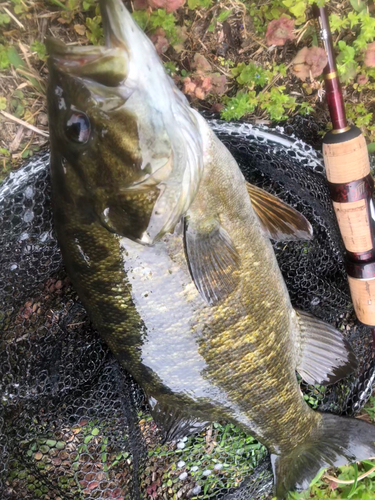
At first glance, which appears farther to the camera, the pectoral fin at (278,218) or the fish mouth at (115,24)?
the pectoral fin at (278,218)

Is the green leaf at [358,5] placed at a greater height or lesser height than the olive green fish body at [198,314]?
greater

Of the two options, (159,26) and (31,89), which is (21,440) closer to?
(31,89)

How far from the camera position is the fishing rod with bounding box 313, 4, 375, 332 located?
1806mm

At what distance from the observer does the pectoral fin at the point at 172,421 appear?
6.16ft

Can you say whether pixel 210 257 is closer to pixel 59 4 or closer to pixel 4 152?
pixel 4 152

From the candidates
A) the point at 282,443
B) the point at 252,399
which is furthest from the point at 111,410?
the point at 282,443

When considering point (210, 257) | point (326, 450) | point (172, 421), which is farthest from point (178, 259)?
point (326, 450)

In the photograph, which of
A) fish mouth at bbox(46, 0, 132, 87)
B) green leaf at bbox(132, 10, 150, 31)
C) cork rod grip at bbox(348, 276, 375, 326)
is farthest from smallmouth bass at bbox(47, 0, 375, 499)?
green leaf at bbox(132, 10, 150, 31)

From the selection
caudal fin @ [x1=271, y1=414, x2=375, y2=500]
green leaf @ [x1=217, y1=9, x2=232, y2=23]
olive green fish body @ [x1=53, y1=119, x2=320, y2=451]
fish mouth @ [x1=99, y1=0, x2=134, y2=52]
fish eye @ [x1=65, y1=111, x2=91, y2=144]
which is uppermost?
A: fish mouth @ [x1=99, y1=0, x2=134, y2=52]

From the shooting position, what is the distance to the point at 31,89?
190 centimetres

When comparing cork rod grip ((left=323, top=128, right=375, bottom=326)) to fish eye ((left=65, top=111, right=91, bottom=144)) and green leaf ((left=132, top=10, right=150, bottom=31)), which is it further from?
fish eye ((left=65, top=111, right=91, bottom=144))

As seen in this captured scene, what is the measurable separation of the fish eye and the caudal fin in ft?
5.79

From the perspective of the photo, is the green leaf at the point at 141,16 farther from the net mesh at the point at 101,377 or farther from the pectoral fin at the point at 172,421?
the pectoral fin at the point at 172,421

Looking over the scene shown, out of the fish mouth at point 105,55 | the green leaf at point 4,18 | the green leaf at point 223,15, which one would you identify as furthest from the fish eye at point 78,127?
the green leaf at point 223,15
